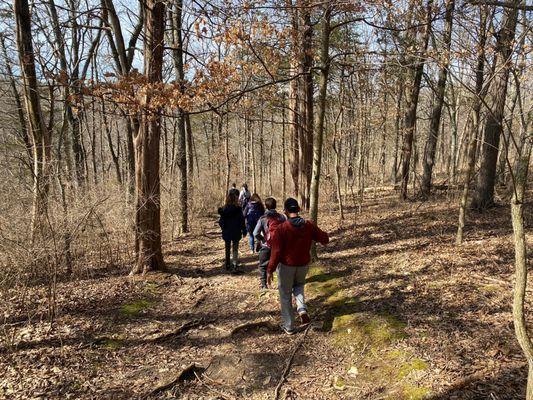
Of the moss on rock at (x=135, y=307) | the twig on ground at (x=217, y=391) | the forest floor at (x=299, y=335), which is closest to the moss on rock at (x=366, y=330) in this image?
the forest floor at (x=299, y=335)

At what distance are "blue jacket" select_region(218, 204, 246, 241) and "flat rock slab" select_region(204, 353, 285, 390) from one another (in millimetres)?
3788

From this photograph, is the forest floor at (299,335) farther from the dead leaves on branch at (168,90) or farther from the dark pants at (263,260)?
the dead leaves on branch at (168,90)

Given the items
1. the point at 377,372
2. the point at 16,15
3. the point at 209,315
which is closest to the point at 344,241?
the point at 209,315

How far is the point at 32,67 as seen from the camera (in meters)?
7.17

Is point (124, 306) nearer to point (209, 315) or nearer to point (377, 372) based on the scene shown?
point (209, 315)

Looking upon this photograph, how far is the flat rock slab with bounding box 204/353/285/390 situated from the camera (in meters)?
4.31

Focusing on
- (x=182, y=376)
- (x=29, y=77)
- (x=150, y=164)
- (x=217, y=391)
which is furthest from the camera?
(x=150, y=164)

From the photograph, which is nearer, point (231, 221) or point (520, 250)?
point (520, 250)

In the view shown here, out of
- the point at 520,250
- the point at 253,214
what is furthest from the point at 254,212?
the point at 520,250

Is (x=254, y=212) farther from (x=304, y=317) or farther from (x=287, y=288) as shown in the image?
(x=304, y=317)

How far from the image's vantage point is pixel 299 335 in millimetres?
5297

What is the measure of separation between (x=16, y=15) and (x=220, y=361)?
7.87 meters

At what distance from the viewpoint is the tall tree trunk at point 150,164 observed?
23.2ft

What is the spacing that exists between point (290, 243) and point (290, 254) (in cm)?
17
